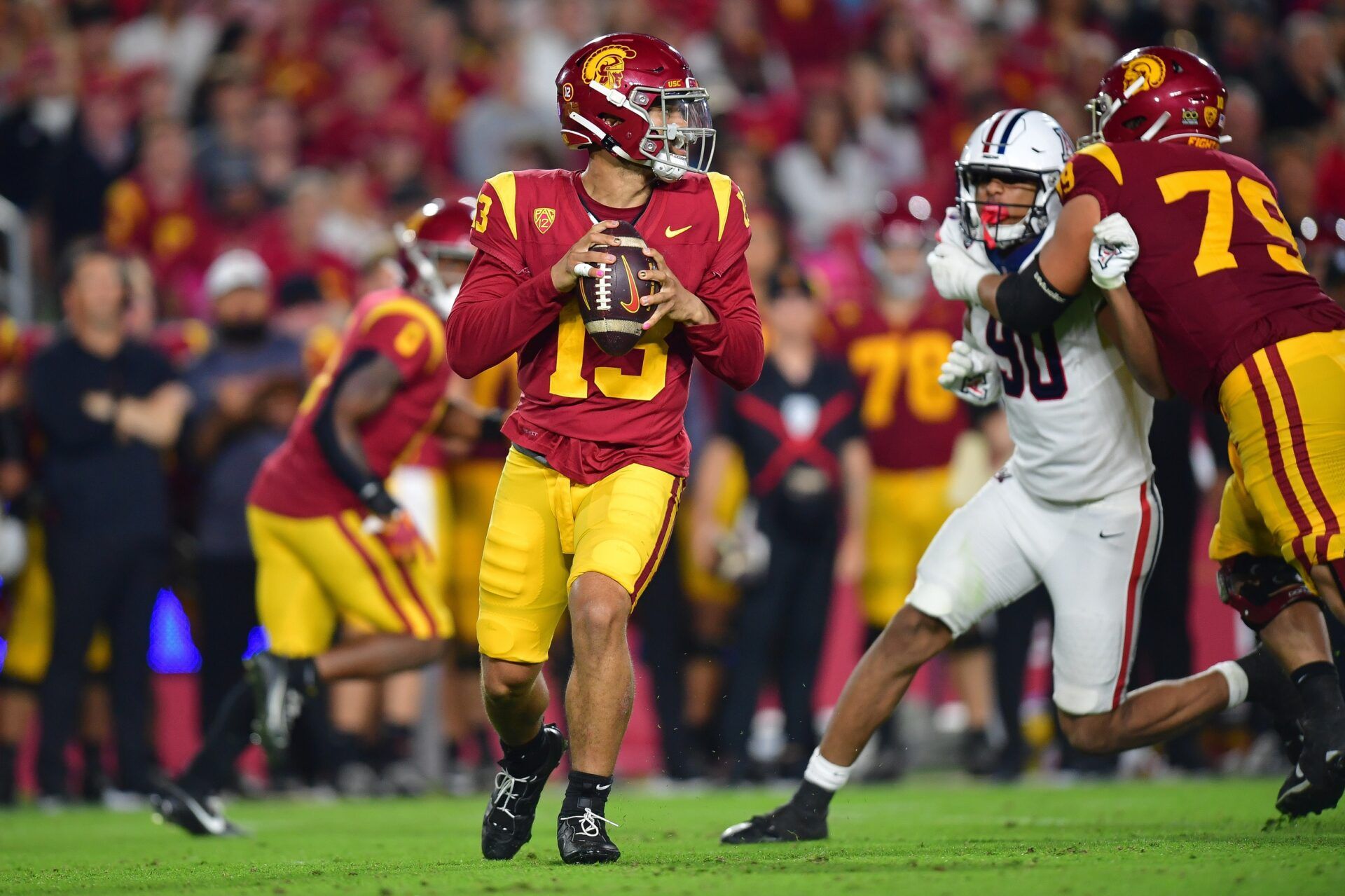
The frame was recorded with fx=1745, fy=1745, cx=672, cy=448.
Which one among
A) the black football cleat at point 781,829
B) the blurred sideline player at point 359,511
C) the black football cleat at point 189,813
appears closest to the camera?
the black football cleat at point 781,829

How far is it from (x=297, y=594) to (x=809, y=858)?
2.93 meters

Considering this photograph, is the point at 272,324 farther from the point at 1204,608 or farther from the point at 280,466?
the point at 1204,608

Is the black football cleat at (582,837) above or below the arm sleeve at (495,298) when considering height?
below

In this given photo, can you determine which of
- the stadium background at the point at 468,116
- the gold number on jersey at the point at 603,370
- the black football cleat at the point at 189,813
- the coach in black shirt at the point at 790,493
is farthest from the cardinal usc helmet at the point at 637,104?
the stadium background at the point at 468,116

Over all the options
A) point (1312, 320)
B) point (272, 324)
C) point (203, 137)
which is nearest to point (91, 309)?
point (272, 324)

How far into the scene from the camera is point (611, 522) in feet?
15.0

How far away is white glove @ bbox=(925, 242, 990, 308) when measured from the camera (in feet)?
16.9

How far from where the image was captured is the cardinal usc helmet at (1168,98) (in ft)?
16.4

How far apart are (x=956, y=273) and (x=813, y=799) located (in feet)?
5.37

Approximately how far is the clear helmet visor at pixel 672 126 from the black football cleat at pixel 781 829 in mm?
1940

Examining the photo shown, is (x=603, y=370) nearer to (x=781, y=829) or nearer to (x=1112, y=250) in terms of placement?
(x=1112, y=250)

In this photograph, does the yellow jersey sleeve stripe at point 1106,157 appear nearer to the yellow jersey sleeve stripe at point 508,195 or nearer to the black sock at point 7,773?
the yellow jersey sleeve stripe at point 508,195

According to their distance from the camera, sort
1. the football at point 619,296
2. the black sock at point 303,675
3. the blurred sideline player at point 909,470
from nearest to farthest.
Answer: the football at point 619,296 → the black sock at point 303,675 → the blurred sideline player at point 909,470

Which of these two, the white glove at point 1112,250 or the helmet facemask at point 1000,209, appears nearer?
the white glove at point 1112,250
